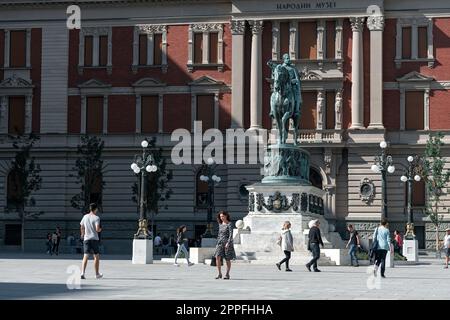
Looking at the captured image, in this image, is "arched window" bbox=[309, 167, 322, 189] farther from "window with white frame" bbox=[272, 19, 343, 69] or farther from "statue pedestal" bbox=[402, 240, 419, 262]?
"statue pedestal" bbox=[402, 240, 419, 262]

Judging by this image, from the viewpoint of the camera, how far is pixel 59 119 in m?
70.1

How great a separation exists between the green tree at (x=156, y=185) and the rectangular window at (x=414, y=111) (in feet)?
51.0

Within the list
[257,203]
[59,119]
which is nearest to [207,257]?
[257,203]

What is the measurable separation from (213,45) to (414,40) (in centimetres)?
1298

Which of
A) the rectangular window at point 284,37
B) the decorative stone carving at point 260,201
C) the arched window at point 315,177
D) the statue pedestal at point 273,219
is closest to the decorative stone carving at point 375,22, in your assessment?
the rectangular window at point 284,37

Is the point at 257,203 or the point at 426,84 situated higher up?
the point at 426,84

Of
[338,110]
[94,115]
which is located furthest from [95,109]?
[338,110]

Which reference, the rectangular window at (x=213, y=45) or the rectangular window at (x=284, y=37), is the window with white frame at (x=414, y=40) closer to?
the rectangular window at (x=284, y=37)

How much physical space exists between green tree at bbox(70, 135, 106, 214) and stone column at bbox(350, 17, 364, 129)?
53.6ft

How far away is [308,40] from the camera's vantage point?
220 ft
